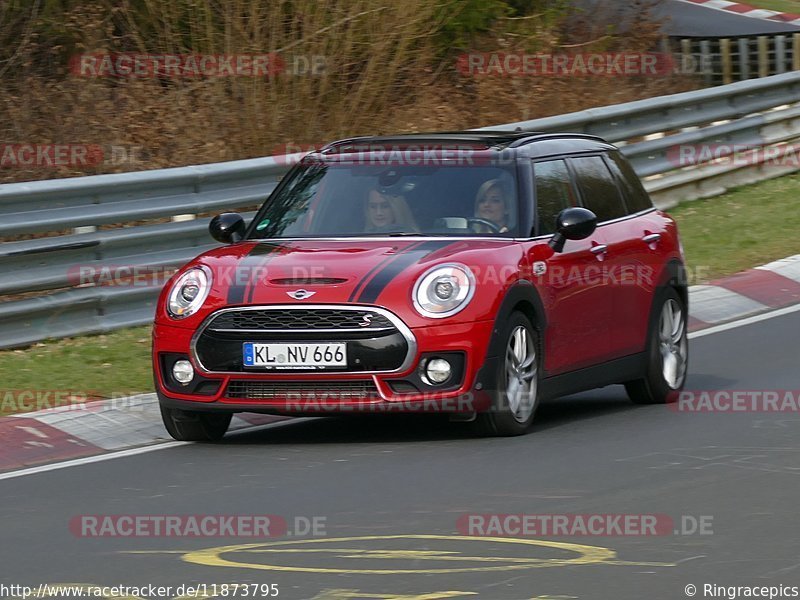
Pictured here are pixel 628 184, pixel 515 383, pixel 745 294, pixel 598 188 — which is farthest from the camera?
pixel 745 294

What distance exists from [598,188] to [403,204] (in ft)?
4.73

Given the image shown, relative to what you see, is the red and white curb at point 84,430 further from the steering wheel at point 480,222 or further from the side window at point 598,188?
the side window at point 598,188

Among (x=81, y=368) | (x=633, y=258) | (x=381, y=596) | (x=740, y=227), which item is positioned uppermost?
(x=381, y=596)

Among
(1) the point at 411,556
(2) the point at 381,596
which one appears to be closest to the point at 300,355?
(1) the point at 411,556

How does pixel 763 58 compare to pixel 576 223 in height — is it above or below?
below

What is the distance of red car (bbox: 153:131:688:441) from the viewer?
8625 mm

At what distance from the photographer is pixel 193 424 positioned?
9234 millimetres

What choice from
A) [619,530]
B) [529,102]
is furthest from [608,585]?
[529,102]

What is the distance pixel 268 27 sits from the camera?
55.8 feet

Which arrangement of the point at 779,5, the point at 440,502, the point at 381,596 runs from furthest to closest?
the point at 779,5
the point at 440,502
the point at 381,596

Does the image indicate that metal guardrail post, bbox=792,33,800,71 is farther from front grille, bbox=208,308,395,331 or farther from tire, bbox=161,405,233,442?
front grille, bbox=208,308,395,331

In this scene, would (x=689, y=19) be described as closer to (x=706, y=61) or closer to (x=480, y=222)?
(x=706, y=61)

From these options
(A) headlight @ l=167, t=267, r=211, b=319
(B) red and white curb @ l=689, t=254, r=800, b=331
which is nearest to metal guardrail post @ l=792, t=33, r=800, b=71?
(B) red and white curb @ l=689, t=254, r=800, b=331

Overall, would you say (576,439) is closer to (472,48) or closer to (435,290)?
(435,290)
